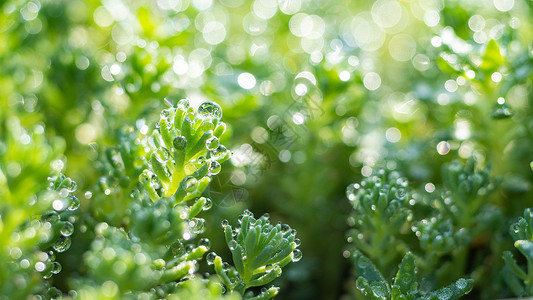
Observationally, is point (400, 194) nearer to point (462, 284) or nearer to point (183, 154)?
point (462, 284)

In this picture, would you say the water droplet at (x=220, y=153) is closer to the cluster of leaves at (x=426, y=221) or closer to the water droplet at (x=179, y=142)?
the water droplet at (x=179, y=142)

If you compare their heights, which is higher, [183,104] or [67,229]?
[183,104]

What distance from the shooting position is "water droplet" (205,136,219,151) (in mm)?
750

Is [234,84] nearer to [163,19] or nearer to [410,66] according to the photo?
[163,19]

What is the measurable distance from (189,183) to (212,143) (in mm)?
67

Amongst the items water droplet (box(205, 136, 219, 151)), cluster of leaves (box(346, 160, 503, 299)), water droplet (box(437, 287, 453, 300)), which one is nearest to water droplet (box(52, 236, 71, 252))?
water droplet (box(205, 136, 219, 151))

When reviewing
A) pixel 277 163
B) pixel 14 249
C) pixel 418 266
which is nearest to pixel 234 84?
pixel 277 163

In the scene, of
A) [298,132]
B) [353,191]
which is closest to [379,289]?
[353,191]

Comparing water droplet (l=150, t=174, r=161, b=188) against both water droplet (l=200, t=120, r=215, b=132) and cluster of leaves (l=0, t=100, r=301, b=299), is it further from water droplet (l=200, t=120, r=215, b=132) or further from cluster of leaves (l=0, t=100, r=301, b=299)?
water droplet (l=200, t=120, r=215, b=132)

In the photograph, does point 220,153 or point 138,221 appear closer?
point 138,221

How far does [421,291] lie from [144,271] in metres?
0.48

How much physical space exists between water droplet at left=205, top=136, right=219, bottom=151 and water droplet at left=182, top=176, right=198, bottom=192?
5 cm

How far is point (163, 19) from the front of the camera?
1.37 meters

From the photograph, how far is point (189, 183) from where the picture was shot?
2.43 feet
